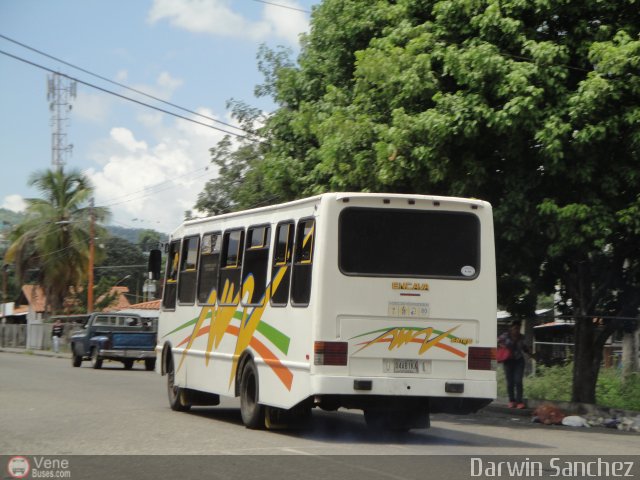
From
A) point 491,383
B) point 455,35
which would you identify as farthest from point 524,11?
point 491,383

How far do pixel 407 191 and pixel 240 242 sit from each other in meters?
5.15

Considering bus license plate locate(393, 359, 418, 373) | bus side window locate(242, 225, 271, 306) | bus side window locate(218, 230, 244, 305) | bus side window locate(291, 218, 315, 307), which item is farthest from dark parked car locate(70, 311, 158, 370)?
bus license plate locate(393, 359, 418, 373)

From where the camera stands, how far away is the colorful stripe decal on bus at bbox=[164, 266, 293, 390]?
14.2 meters

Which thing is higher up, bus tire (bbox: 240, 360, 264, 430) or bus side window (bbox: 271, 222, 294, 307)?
bus side window (bbox: 271, 222, 294, 307)

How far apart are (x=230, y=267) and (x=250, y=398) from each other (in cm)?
221

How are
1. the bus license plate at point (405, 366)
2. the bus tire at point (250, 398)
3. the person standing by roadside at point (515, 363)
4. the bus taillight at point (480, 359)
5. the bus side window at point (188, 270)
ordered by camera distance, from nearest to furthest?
1. the bus license plate at point (405, 366)
2. the bus taillight at point (480, 359)
3. the bus tire at point (250, 398)
4. the bus side window at point (188, 270)
5. the person standing by roadside at point (515, 363)

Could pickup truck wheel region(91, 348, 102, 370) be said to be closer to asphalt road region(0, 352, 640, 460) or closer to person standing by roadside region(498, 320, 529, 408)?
asphalt road region(0, 352, 640, 460)

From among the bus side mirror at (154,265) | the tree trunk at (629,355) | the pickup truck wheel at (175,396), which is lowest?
the pickup truck wheel at (175,396)

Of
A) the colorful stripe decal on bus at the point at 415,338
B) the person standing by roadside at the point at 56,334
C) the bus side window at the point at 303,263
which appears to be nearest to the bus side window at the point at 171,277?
the bus side window at the point at 303,263

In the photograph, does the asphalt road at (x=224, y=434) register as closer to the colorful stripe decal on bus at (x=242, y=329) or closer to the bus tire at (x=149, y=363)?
the colorful stripe decal on bus at (x=242, y=329)

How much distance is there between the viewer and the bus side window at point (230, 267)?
52.6 feet

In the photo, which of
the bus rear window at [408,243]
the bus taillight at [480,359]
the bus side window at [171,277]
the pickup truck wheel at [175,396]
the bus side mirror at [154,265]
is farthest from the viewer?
the bus side mirror at [154,265]

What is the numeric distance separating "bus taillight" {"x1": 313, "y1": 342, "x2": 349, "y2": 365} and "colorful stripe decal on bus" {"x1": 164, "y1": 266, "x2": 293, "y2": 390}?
0.77 meters

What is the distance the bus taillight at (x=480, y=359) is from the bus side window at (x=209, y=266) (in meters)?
4.80
